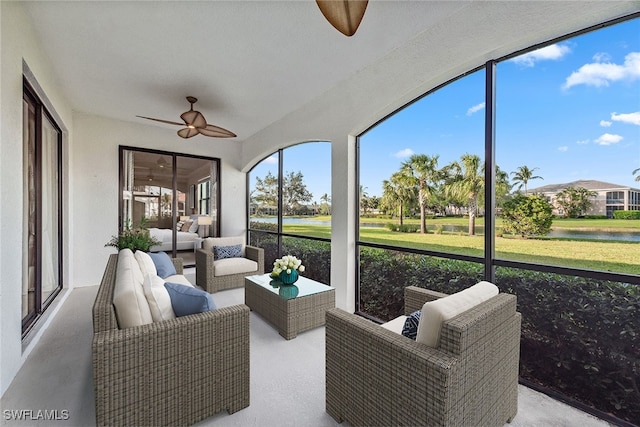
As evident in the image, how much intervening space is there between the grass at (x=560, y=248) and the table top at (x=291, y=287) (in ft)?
3.76

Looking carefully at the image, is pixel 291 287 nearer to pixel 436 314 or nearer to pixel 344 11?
pixel 436 314

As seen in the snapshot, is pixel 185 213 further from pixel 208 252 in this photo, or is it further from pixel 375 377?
pixel 375 377

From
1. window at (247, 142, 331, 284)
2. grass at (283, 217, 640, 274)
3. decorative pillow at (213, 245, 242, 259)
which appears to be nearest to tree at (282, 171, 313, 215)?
window at (247, 142, 331, 284)

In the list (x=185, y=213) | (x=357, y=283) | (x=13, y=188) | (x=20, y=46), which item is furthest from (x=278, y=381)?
(x=185, y=213)

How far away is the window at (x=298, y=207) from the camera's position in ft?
13.8

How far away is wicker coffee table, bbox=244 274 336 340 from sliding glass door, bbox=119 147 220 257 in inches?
111

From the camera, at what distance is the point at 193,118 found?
350cm

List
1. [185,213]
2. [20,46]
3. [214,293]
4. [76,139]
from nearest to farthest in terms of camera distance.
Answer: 1. [20,46]
2. [214,293]
3. [76,139]
4. [185,213]

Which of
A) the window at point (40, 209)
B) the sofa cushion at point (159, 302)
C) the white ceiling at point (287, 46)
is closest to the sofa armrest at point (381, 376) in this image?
the sofa cushion at point (159, 302)

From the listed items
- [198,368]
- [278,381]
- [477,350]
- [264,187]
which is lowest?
[278,381]

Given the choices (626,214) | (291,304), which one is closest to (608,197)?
(626,214)

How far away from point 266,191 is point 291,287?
2963 millimetres

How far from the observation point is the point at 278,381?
2.03 meters

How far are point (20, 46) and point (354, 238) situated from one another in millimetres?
3563
